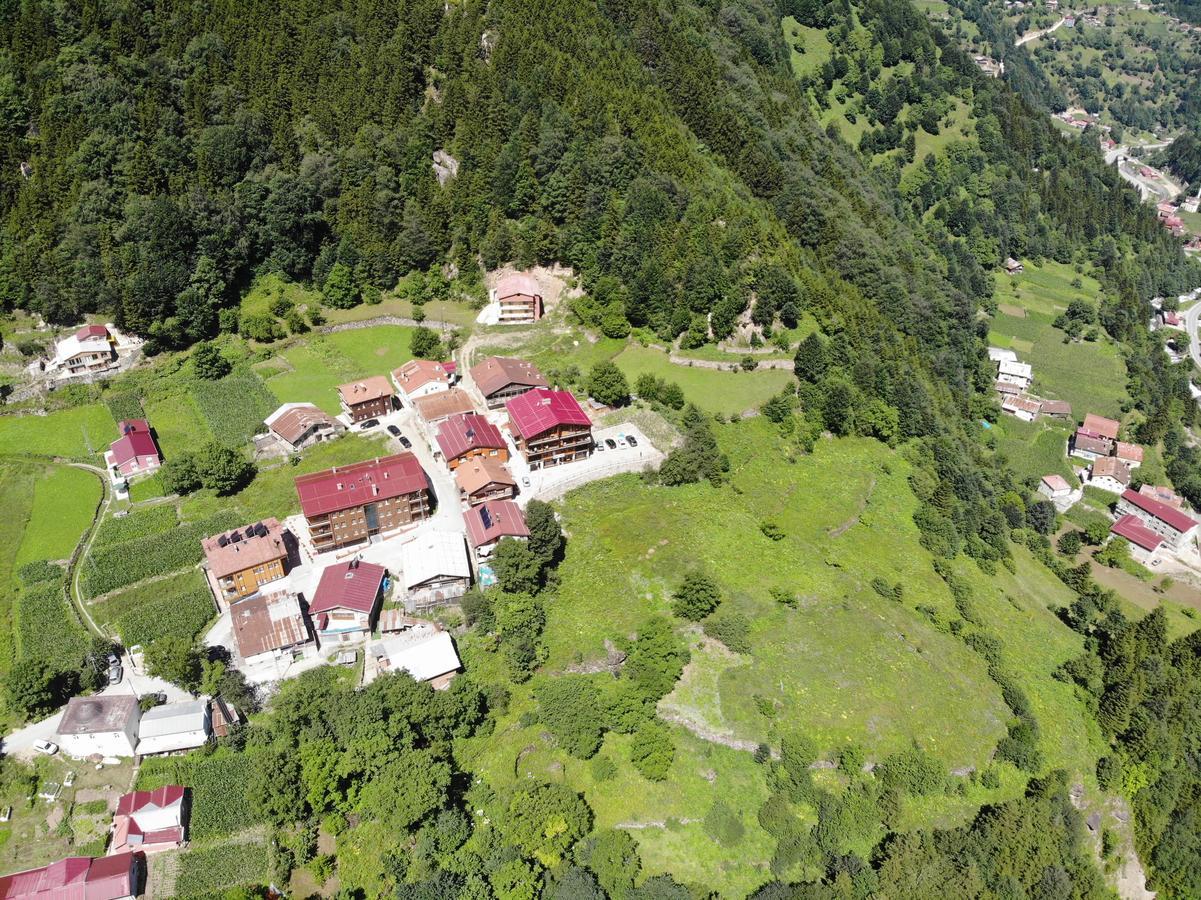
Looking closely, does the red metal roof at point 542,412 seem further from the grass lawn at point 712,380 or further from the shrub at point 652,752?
the shrub at point 652,752

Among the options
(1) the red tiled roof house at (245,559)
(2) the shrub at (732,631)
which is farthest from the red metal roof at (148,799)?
(2) the shrub at (732,631)

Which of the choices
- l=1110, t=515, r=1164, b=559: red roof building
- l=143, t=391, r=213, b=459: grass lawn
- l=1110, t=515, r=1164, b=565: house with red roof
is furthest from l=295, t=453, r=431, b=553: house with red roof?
l=1110, t=515, r=1164, b=559: red roof building

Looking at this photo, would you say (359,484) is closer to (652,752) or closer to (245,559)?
(245,559)

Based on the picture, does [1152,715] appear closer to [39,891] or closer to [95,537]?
[39,891]

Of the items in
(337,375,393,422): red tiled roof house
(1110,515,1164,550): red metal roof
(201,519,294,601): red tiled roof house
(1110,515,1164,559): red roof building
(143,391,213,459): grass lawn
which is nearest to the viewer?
(201,519,294,601): red tiled roof house

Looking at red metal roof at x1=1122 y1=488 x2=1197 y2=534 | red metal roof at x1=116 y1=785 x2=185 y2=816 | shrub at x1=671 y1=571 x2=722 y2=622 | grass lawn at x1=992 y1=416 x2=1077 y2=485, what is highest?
shrub at x1=671 y1=571 x2=722 y2=622

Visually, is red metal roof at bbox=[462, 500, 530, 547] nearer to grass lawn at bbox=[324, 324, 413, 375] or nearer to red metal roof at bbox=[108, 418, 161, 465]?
grass lawn at bbox=[324, 324, 413, 375]
